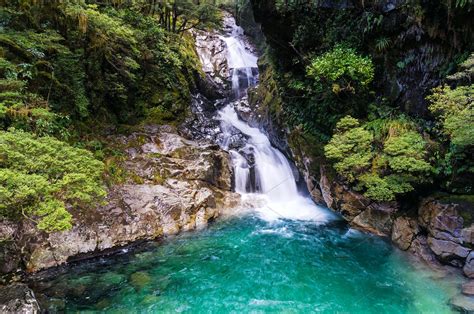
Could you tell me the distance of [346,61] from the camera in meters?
9.53

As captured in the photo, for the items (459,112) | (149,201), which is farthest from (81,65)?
(459,112)

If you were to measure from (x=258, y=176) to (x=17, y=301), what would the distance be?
33.4 ft

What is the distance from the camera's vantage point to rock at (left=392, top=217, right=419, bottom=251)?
8.89 meters

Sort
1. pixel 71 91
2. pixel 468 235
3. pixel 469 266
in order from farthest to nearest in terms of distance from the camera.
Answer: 1. pixel 71 91
2. pixel 468 235
3. pixel 469 266

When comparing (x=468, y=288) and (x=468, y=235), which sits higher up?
(x=468, y=235)

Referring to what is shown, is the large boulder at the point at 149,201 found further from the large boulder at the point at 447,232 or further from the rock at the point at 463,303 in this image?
the rock at the point at 463,303

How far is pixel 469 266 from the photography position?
288 inches

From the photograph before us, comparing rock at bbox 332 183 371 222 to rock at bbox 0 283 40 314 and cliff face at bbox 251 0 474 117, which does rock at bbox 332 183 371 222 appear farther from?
rock at bbox 0 283 40 314

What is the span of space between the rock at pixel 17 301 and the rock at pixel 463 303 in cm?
884

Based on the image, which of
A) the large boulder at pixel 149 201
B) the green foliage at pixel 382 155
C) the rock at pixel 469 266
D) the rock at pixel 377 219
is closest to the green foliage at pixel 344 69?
the green foliage at pixel 382 155

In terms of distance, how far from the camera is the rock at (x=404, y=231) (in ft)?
29.2

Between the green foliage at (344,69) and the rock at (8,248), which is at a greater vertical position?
the green foliage at (344,69)

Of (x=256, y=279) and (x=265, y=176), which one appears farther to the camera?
(x=265, y=176)

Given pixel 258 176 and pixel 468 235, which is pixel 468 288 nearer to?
pixel 468 235
